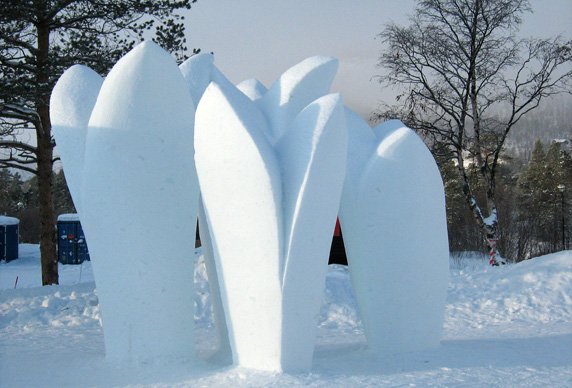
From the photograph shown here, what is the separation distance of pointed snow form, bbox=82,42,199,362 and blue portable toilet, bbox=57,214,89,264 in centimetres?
1756

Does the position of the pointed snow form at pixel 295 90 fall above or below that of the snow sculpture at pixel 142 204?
above

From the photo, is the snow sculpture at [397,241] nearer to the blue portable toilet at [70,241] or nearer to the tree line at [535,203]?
the blue portable toilet at [70,241]

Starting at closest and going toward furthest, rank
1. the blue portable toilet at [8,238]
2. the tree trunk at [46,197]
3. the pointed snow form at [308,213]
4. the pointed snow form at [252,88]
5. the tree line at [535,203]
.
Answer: the pointed snow form at [308,213] → the pointed snow form at [252,88] → the tree trunk at [46,197] → the blue portable toilet at [8,238] → the tree line at [535,203]

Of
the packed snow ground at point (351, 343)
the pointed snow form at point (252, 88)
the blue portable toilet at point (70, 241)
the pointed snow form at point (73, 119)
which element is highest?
the pointed snow form at point (252, 88)

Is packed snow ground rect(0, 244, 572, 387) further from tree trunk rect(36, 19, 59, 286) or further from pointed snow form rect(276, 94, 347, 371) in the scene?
tree trunk rect(36, 19, 59, 286)

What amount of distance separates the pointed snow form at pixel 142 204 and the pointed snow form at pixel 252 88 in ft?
5.04

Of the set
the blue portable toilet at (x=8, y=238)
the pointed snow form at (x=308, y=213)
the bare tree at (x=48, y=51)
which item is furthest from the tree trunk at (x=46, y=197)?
the blue portable toilet at (x=8, y=238)

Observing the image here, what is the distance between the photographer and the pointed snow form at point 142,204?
6824 millimetres

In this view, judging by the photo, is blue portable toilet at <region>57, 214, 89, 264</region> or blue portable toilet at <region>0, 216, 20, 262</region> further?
blue portable toilet at <region>0, 216, 20, 262</region>

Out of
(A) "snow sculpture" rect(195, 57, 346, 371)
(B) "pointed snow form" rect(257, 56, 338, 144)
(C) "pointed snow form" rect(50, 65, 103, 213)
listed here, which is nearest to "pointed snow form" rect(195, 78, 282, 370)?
(A) "snow sculpture" rect(195, 57, 346, 371)

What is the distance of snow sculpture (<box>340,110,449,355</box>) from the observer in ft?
23.2

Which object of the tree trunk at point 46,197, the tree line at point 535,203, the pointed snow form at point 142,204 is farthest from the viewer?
Result: the tree line at point 535,203

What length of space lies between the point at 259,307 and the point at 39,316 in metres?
6.18

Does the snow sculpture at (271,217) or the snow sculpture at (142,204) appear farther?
the snow sculpture at (142,204)
